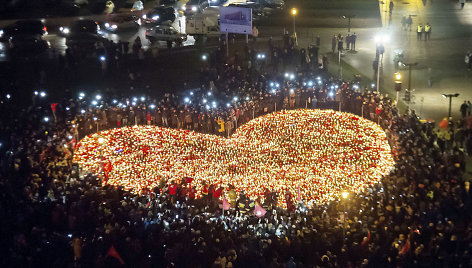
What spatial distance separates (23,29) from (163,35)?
8494 mm

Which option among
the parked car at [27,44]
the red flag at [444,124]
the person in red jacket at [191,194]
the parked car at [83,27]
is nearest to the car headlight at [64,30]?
the parked car at [83,27]

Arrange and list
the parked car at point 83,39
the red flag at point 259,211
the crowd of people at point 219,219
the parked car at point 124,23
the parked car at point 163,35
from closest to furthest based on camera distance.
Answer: the crowd of people at point 219,219, the red flag at point 259,211, the parked car at point 83,39, the parked car at point 163,35, the parked car at point 124,23

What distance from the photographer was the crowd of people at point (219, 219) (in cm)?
1410

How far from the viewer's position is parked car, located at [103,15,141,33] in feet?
137

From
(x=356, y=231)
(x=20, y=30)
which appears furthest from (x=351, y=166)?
(x=20, y=30)

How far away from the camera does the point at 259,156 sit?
21.6 meters

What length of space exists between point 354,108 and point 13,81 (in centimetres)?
1679

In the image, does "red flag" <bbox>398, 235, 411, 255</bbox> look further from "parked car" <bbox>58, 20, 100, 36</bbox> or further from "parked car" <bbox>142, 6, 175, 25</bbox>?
"parked car" <bbox>142, 6, 175, 25</bbox>

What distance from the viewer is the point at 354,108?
26.3 metres

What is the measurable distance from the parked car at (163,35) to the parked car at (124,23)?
5194 mm

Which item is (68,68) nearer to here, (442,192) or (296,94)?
(296,94)

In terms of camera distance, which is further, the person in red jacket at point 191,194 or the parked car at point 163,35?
the parked car at point 163,35

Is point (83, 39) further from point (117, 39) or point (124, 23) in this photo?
point (124, 23)

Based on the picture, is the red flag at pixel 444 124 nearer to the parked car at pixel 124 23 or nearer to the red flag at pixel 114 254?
the red flag at pixel 114 254
